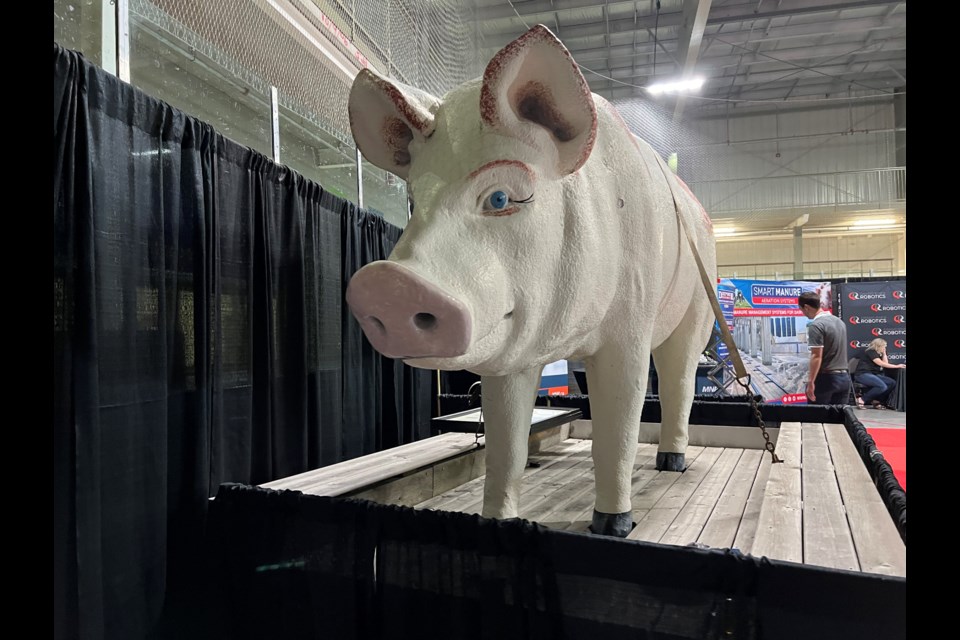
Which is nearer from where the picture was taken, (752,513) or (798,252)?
(752,513)

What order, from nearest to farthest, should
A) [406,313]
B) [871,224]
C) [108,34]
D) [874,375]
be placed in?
[406,313] → [108,34] → [874,375] → [871,224]

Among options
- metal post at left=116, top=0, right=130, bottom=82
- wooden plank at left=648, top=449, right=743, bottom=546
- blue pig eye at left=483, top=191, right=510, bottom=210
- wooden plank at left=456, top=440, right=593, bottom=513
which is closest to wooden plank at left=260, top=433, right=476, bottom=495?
wooden plank at left=456, top=440, right=593, bottom=513

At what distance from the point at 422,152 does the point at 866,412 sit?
7588mm

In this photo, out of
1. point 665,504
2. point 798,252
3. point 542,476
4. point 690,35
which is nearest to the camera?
point 665,504

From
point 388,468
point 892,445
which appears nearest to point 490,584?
point 388,468

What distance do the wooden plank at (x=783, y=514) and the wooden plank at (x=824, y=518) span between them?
0.07 feet

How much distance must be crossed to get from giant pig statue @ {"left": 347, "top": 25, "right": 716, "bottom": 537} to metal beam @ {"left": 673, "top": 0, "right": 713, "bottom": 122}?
4775mm

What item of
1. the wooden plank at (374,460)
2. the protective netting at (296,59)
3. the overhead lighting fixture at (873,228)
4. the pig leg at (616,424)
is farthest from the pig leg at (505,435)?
the overhead lighting fixture at (873,228)

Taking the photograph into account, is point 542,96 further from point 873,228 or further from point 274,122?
point 873,228

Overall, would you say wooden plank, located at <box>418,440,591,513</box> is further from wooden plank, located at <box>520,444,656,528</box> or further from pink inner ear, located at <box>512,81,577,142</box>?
pink inner ear, located at <box>512,81,577,142</box>

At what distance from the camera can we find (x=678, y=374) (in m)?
2.18

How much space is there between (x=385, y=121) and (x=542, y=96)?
0.37 metres

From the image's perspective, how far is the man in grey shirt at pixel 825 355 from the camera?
4082mm

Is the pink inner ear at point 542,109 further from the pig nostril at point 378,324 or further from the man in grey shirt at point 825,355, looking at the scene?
the man in grey shirt at point 825,355
